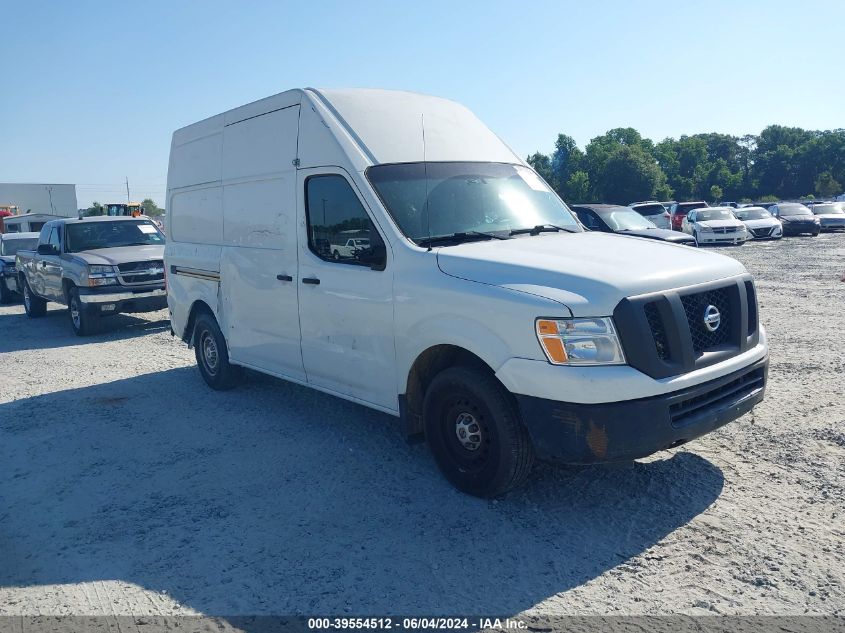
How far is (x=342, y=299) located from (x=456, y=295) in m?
1.20

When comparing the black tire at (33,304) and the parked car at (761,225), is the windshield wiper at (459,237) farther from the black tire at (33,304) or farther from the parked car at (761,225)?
the parked car at (761,225)

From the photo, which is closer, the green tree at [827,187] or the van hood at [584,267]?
the van hood at [584,267]

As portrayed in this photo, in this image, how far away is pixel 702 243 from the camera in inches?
1062

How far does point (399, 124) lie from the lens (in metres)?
5.47

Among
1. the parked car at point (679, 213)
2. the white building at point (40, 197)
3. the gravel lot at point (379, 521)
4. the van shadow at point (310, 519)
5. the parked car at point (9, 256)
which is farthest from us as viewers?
the white building at point (40, 197)

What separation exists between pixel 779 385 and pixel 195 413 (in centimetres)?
549

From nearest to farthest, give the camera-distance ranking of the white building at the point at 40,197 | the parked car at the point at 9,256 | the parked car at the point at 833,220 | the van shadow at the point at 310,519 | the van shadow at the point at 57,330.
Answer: the van shadow at the point at 310,519 → the van shadow at the point at 57,330 → the parked car at the point at 9,256 → the parked car at the point at 833,220 → the white building at the point at 40,197

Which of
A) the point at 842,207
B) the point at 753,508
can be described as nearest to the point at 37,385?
the point at 753,508

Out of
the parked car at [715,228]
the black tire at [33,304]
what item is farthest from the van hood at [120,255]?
the parked car at [715,228]

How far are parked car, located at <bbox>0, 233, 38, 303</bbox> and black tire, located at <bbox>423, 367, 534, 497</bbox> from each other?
15072 mm

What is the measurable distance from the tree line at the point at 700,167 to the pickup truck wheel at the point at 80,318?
7535cm

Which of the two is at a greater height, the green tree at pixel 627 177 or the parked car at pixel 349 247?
the green tree at pixel 627 177

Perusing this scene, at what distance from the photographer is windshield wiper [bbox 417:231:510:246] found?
4727 millimetres

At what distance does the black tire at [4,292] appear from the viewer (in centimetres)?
1684
